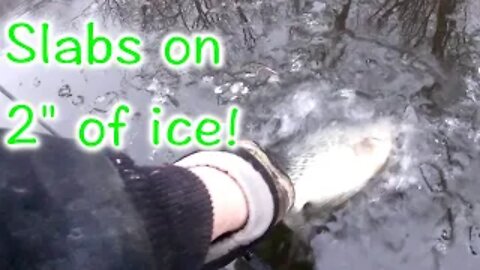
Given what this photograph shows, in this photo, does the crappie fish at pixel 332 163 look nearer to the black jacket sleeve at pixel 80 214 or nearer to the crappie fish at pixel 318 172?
the crappie fish at pixel 318 172

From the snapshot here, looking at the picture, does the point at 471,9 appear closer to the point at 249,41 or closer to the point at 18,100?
the point at 249,41

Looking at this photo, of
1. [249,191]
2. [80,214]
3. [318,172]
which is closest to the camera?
[80,214]

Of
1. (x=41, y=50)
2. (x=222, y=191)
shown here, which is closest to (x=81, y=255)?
(x=222, y=191)

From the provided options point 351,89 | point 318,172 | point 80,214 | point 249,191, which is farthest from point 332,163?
point 80,214

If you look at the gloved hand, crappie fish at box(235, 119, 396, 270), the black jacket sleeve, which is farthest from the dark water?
the black jacket sleeve

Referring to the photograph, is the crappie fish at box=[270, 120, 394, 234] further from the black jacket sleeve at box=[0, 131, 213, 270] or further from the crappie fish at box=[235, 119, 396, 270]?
the black jacket sleeve at box=[0, 131, 213, 270]

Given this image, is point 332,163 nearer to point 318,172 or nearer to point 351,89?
point 318,172
